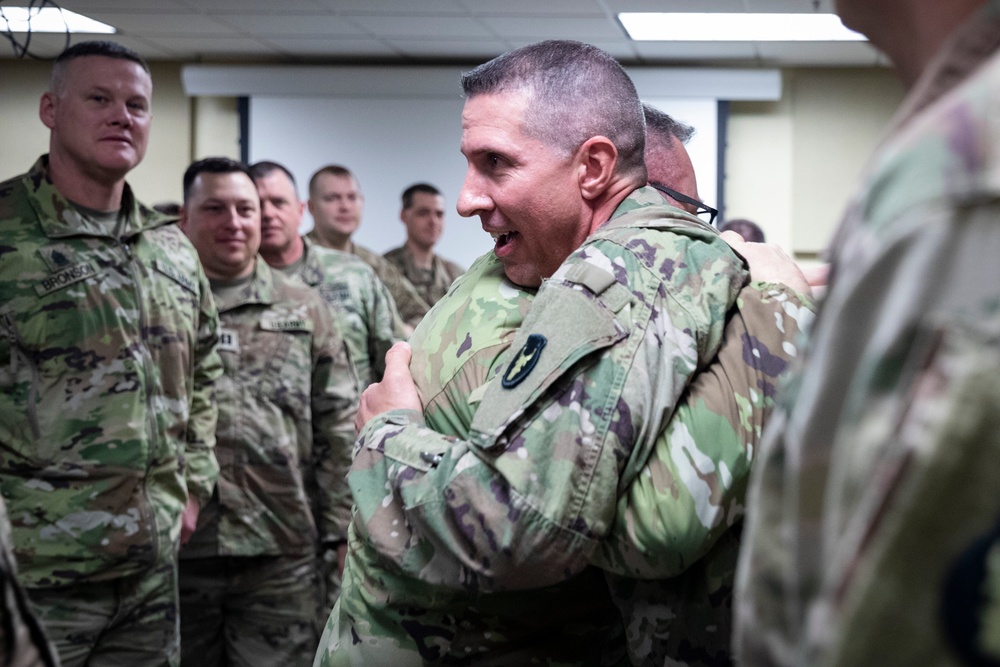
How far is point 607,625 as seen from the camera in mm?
1584

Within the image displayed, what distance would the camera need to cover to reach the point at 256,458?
331 cm

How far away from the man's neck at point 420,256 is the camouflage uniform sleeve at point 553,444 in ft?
18.3

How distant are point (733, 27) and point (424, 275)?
2573mm

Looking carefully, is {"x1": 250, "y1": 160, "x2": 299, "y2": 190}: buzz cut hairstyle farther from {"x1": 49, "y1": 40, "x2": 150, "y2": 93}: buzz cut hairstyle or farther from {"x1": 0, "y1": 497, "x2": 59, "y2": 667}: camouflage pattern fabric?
{"x1": 0, "y1": 497, "x2": 59, "y2": 667}: camouflage pattern fabric

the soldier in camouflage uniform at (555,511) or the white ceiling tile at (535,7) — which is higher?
the white ceiling tile at (535,7)

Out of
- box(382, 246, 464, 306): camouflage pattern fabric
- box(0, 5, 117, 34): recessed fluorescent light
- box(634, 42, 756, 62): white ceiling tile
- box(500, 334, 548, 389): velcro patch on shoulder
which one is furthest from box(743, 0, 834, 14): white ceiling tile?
box(500, 334, 548, 389): velcro patch on shoulder

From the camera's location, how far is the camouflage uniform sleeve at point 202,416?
292 centimetres

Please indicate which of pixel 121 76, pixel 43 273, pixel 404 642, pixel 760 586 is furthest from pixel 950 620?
pixel 121 76

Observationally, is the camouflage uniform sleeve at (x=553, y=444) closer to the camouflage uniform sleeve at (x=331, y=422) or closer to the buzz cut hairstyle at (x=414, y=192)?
the camouflage uniform sleeve at (x=331, y=422)

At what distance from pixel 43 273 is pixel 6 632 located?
73.2 inches

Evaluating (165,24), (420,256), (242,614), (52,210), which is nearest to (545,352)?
(52,210)

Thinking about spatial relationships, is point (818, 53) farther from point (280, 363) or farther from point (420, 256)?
point (280, 363)

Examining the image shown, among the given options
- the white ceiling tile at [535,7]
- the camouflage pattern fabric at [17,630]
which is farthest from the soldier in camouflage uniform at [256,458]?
the white ceiling tile at [535,7]

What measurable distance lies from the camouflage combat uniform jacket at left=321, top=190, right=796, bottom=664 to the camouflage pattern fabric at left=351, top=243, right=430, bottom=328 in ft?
14.7
